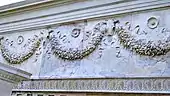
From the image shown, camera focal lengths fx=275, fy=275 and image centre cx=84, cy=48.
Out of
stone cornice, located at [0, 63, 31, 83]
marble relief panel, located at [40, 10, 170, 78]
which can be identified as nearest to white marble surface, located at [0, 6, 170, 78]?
marble relief panel, located at [40, 10, 170, 78]

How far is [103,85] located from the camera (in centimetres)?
396

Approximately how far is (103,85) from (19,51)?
195 centimetres

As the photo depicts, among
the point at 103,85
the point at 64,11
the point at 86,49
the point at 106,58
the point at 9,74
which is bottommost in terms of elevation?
the point at 103,85

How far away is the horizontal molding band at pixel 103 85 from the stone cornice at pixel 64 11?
1.04m

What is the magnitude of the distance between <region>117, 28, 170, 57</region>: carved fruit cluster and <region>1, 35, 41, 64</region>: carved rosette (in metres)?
1.65

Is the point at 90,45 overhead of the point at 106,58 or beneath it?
overhead

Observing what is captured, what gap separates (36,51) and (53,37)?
42cm

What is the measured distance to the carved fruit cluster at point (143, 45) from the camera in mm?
3658

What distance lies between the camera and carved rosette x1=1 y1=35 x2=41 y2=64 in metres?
4.94

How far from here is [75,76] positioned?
427 cm

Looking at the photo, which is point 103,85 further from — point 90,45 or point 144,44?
point 144,44

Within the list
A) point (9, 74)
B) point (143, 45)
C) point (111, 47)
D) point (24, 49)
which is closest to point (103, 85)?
point (111, 47)

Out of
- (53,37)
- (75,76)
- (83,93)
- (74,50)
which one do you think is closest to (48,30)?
(53,37)

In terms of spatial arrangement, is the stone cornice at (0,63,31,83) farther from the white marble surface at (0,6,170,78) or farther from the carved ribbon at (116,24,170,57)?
the carved ribbon at (116,24,170,57)
